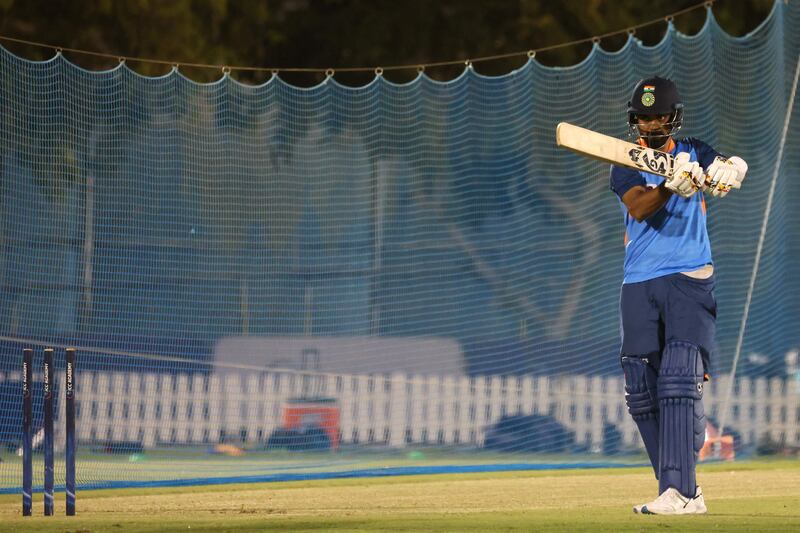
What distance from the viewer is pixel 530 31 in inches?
768

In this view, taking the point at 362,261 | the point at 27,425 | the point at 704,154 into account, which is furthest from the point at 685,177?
the point at 362,261

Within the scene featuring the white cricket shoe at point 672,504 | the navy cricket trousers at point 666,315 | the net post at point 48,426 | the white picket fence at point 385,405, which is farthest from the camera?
the white picket fence at point 385,405

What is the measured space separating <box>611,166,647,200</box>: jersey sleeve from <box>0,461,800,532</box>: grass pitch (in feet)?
4.90

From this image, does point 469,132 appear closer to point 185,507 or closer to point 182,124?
Result: point 182,124

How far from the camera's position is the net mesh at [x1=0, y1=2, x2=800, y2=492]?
45.7 feet

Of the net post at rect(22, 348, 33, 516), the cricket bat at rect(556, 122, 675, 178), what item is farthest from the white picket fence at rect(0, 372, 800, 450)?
the cricket bat at rect(556, 122, 675, 178)

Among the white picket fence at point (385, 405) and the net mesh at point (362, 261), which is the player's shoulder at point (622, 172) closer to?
the net mesh at point (362, 261)

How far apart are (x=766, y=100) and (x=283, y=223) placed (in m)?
5.22

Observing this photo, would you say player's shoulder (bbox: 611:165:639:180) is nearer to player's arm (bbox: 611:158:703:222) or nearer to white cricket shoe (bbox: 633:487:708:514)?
player's arm (bbox: 611:158:703:222)

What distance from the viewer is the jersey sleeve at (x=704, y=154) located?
6527 millimetres

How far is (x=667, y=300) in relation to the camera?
6.45m

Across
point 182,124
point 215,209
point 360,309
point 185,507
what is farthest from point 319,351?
point 185,507

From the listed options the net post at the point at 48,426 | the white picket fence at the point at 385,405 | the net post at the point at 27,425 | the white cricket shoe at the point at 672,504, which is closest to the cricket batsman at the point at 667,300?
the white cricket shoe at the point at 672,504

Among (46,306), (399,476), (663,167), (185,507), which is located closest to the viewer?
(663,167)
